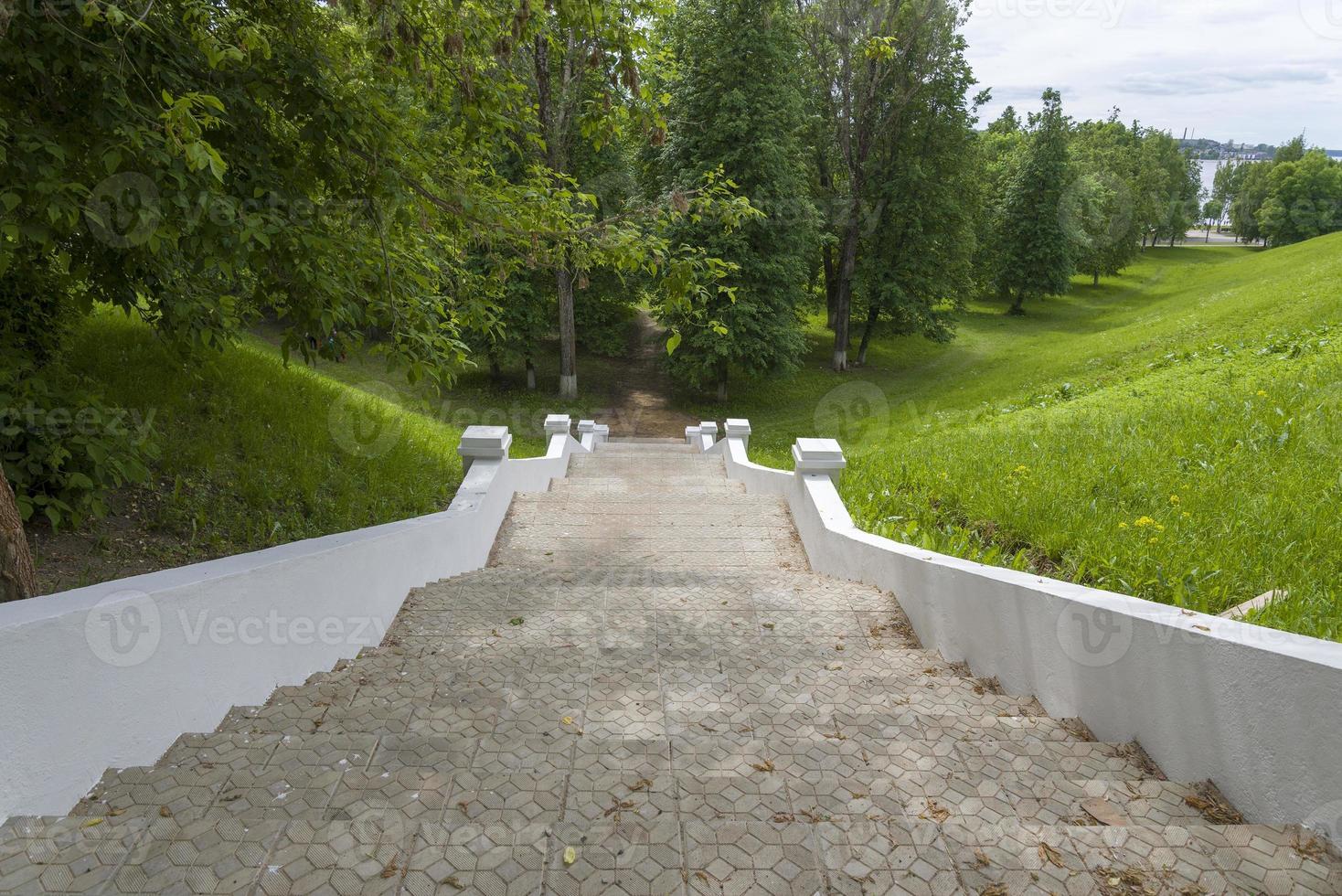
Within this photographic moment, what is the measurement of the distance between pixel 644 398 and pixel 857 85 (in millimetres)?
12681

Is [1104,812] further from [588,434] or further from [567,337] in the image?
[567,337]

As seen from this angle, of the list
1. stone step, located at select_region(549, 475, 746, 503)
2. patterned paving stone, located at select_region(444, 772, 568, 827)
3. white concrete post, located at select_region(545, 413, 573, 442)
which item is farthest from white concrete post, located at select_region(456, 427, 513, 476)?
patterned paving stone, located at select_region(444, 772, 568, 827)

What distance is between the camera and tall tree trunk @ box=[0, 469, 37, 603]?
3.35m

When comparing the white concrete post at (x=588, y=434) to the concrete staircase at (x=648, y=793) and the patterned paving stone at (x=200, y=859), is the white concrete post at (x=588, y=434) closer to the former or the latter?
the concrete staircase at (x=648, y=793)

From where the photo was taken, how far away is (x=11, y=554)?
11.0 feet

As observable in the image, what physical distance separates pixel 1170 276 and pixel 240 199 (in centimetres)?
5941

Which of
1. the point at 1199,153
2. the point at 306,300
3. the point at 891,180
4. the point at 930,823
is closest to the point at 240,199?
the point at 306,300

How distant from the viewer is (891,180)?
2644 centimetres

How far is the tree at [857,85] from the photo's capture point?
77.2 feet

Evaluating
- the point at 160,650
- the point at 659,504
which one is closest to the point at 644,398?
the point at 659,504

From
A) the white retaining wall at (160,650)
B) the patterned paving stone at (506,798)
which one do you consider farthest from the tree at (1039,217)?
the patterned paving stone at (506,798)

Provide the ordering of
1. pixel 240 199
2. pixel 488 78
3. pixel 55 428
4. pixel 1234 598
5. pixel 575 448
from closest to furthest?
1. pixel 1234 598
2. pixel 240 199
3. pixel 55 428
4. pixel 488 78
5. pixel 575 448

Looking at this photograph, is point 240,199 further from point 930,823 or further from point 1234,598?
point 1234,598

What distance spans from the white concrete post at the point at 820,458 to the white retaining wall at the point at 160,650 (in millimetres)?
4179
